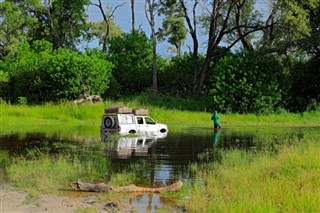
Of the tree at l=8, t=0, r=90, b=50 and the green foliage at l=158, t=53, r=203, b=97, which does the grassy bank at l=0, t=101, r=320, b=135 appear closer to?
the green foliage at l=158, t=53, r=203, b=97

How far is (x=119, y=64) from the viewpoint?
56000 millimetres

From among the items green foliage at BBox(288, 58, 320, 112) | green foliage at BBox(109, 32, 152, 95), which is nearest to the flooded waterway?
green foliage at BBox(288, 58, 320, 112)

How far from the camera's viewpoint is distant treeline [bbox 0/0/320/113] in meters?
47.0

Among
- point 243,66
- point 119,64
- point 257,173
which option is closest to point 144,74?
point 119,64

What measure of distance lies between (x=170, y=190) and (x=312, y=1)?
38.2m

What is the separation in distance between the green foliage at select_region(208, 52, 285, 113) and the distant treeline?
0.10 metres

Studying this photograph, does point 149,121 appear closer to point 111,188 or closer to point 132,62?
point 111,188

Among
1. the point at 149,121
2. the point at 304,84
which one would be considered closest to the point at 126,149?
the point at 149,121

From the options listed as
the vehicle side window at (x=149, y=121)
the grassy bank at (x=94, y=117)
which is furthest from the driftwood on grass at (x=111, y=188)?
the grassy bank at (x=94, y=117)

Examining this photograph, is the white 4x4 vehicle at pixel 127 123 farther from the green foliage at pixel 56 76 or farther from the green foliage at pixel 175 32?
the green foliage at pixel 175 32

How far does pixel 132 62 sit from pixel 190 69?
688 cm

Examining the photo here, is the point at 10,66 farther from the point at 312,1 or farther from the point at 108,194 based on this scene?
the point at 108,194

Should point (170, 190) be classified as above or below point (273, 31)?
below

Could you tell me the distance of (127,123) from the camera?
29.5 meters
